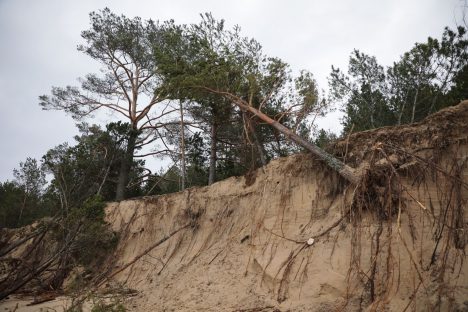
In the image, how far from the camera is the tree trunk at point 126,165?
18172 mm

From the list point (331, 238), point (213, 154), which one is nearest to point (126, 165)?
point (213, 154)

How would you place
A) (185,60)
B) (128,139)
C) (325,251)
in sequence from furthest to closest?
(128,139) < (185,60) < (325,251)

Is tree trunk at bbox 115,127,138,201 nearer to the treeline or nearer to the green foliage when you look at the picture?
the treeline

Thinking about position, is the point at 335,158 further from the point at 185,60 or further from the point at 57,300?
the point at 57,300

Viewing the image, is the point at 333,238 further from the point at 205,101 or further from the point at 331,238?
the point at 205,101

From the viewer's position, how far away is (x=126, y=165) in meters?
18.6

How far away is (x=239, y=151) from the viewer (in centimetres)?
1509

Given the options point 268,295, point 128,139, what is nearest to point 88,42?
point 128,139

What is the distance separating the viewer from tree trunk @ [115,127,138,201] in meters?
18.2

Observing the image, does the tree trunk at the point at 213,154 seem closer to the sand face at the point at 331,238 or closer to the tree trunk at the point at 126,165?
the sand face at the point at 331,238

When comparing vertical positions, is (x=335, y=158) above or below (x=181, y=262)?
above

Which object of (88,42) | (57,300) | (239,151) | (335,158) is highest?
(88,42)

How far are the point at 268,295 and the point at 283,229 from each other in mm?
1794

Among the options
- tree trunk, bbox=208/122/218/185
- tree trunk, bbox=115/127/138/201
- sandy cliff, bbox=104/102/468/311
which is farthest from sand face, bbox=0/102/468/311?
tree trunk, bbox=115/127/138/201
